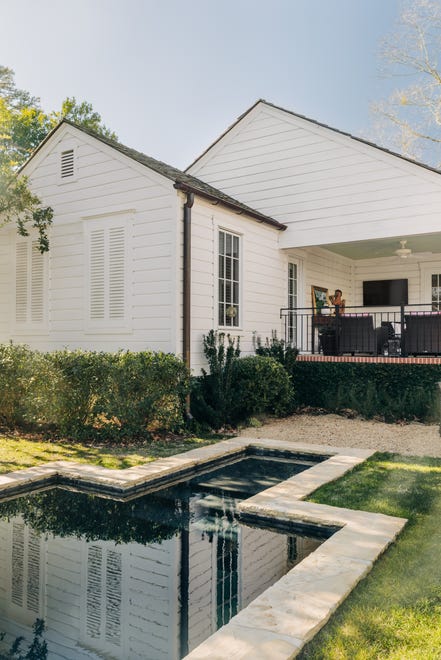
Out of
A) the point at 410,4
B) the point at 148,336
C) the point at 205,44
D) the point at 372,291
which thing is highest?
the point at 410,4

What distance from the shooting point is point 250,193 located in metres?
12.6

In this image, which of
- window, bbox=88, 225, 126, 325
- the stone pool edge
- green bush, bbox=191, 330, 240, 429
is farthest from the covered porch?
the stone pool edge

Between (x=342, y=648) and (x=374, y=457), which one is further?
(x=374, y=457)

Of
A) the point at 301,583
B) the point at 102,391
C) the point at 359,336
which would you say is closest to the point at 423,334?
the point at 359,336

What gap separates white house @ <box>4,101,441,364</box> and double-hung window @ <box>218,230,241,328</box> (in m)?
0.03

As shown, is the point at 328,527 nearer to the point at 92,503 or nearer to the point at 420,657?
the point at 420,657

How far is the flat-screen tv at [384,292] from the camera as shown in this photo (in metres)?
15.0

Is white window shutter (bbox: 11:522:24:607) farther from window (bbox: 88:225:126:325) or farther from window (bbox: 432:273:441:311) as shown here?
window (bbox: 432:273:441:311)

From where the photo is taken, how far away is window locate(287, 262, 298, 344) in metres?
12.5

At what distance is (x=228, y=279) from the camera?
1012 cm

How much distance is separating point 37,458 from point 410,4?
19.9m

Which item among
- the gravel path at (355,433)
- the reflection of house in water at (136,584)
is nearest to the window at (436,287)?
the gravel path at (355,433)

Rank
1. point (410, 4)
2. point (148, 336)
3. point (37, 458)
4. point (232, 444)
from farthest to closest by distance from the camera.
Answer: point (410, 4)
point (148, 336)
point (232, 444)
point (37, 458)

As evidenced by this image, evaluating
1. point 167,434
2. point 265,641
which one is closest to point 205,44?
point 167,434
